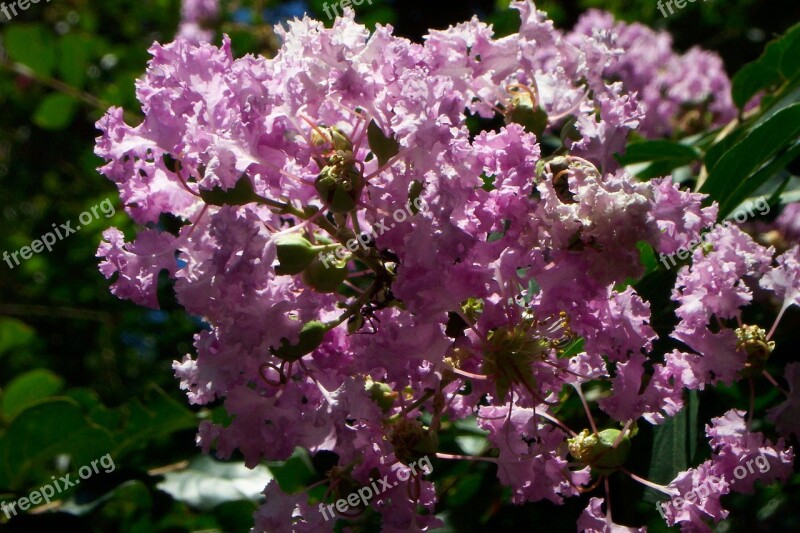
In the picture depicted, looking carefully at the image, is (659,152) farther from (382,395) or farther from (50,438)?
(50,438)

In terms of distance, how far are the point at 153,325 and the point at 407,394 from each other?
193 centimetres

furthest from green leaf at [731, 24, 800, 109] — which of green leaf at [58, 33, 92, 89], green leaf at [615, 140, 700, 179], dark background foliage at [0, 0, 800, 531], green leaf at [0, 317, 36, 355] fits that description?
green leaf at [0, 317, 36, 355]

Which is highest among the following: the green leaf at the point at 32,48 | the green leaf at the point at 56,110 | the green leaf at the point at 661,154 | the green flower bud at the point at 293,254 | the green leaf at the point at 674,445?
the green leaf at the point at 32,48

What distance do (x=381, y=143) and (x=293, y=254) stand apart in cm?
17

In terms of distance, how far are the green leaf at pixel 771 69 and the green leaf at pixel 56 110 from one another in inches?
85.8

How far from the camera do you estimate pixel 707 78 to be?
273 centimetres

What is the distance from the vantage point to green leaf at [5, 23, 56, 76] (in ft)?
9.39

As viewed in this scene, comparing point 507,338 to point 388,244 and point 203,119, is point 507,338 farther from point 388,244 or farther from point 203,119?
point 203,119

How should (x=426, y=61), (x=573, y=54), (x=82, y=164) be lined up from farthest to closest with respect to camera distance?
(x=82, y=164), (x=573, y=54), (x=426, y=61)

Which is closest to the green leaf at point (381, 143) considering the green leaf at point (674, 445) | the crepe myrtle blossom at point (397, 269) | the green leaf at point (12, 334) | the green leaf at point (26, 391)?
the crepe myrtle blossom at point (397, 269)

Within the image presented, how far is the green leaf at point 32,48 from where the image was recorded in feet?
9.39

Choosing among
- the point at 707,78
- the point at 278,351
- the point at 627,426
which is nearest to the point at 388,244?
the point at 278,351

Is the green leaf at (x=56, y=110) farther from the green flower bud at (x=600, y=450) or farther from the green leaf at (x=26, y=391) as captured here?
the green flower bud at (x=600, y=450)

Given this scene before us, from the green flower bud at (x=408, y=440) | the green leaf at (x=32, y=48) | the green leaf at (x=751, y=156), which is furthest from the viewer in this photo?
the green leaf at (x=32, y=48)
